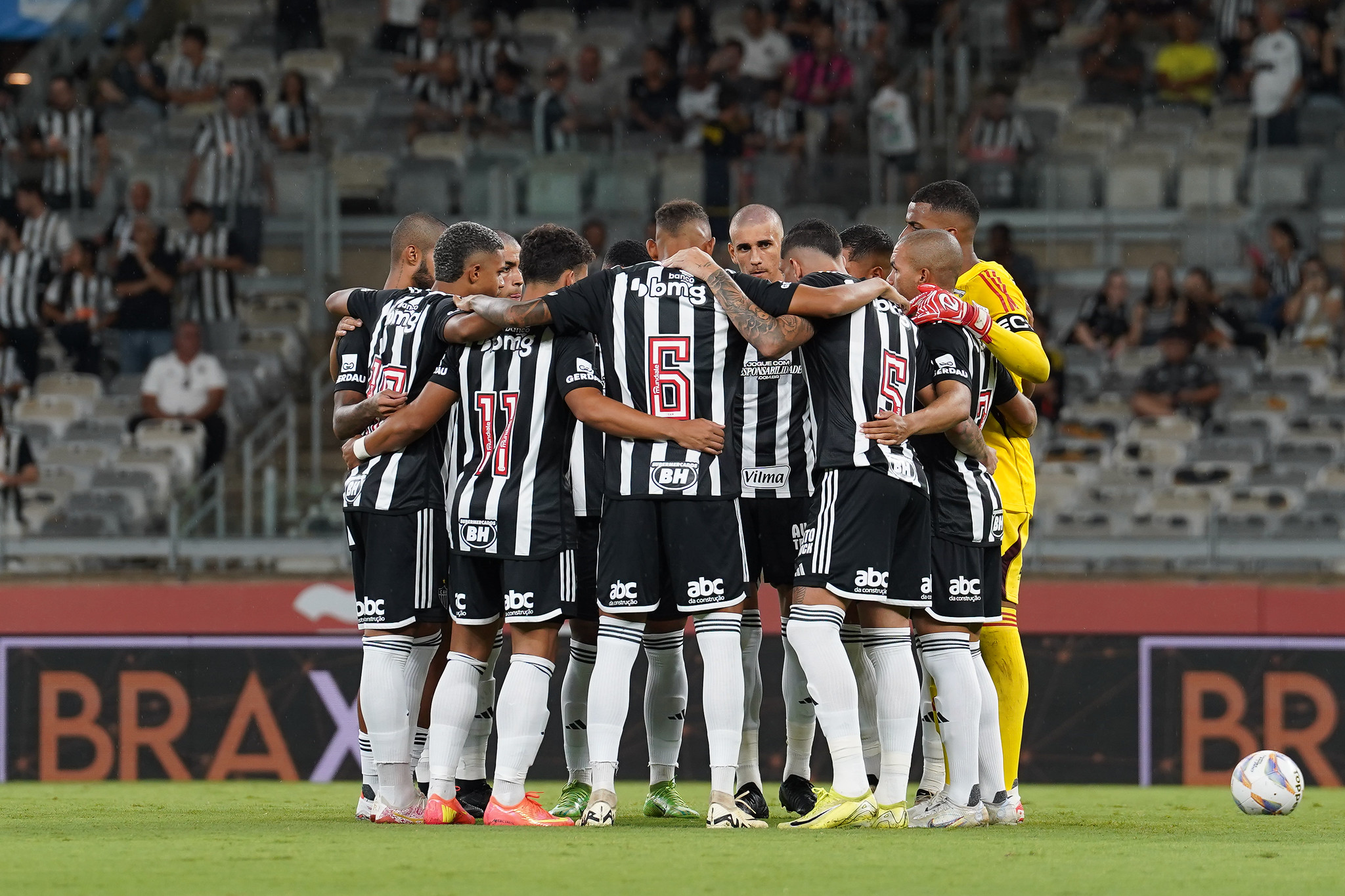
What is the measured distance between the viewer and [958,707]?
6.35 meters

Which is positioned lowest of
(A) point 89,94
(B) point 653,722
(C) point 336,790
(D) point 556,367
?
(C) point 336,790

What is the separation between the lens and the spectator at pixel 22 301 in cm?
1395

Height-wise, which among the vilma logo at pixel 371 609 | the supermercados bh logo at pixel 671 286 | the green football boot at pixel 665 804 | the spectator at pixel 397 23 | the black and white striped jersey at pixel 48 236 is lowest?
the green football boot at pixel 665 804

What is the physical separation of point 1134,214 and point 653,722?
325 inches

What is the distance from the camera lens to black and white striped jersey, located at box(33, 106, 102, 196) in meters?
14.8

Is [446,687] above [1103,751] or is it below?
above

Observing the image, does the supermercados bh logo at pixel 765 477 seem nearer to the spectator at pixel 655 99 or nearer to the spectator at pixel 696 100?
the spectator at pixel 655 99

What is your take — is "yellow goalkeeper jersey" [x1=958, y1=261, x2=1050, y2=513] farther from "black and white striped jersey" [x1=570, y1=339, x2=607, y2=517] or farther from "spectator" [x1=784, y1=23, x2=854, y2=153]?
"spectator" [x1=784, y1=23, x2=854, y2=153]

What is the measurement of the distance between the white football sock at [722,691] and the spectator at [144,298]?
8302mm

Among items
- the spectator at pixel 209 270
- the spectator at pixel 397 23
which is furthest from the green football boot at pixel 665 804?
the spectator at pixel 397 23

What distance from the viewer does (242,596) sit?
36.1 ft

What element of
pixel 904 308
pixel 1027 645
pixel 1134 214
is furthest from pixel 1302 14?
pixel 904 308

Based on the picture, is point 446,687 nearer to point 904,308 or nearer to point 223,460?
point 904,308

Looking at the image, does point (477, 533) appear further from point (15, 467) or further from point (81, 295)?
point (81, 295)
